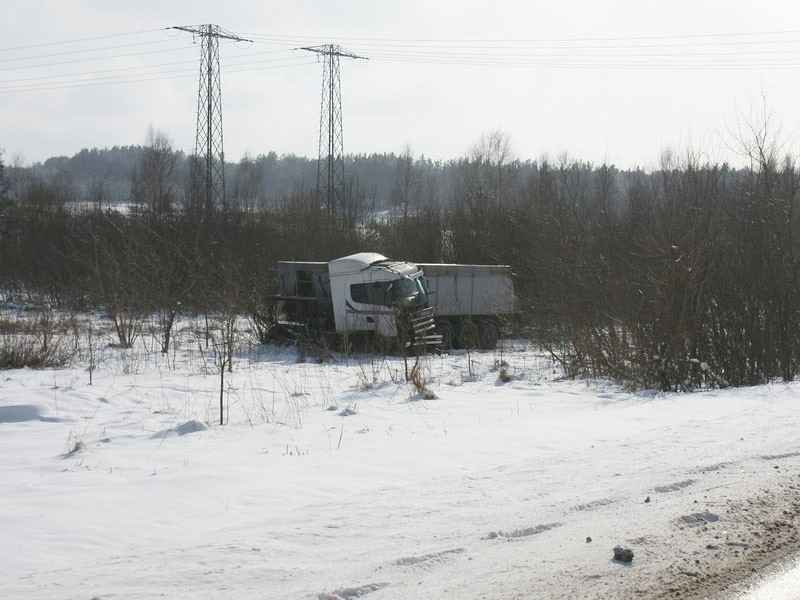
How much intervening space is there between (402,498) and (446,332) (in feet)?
70.9

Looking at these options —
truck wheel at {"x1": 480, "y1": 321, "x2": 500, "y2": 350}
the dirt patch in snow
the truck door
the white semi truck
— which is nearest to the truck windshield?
the white semi truck

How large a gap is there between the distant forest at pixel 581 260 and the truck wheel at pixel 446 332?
2884 millimetres

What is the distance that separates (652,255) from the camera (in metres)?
14.4

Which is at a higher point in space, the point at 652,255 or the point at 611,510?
the point at 652,255

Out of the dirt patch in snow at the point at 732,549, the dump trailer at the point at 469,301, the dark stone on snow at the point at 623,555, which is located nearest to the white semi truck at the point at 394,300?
the dump trailer at the point at 469,301

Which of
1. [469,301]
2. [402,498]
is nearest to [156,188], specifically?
[469,301]

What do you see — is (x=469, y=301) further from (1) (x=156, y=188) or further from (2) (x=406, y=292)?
(1) (x=156, y=188)

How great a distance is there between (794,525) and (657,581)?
150 cm

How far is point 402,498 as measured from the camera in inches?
238

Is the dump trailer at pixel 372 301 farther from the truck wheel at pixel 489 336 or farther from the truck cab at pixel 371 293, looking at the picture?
the truck wheel at pixel 489 336

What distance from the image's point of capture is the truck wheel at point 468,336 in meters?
27.6

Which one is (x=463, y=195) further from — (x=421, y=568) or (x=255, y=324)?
(x=421, y=568)

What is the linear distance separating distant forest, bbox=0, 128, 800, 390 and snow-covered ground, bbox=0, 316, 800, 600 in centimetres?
297

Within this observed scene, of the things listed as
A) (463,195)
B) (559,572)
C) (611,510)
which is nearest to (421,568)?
(559,572)
